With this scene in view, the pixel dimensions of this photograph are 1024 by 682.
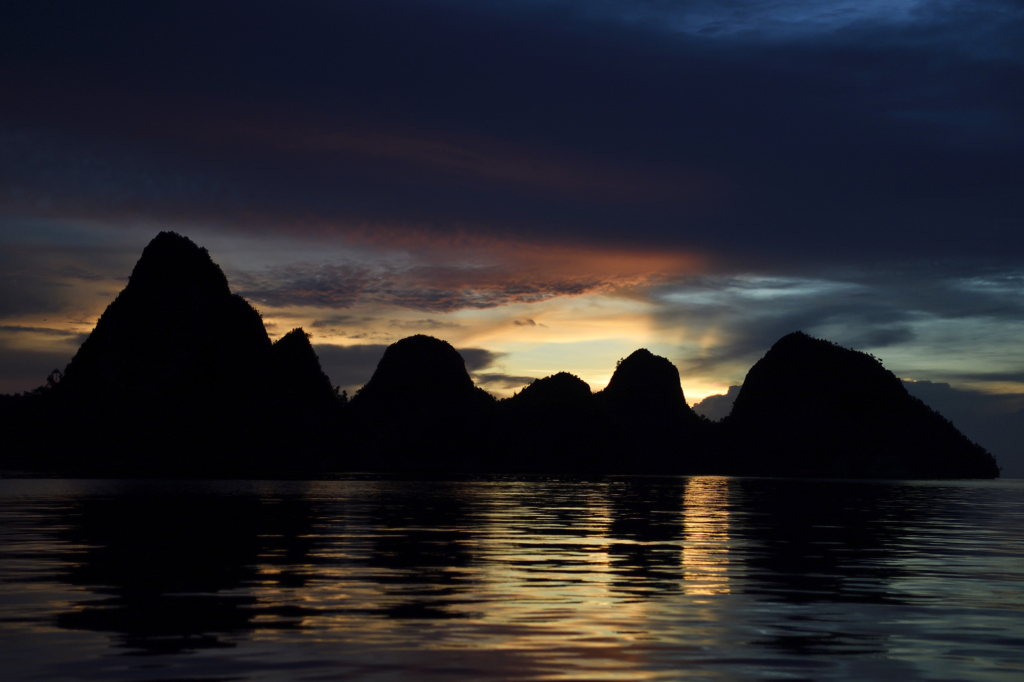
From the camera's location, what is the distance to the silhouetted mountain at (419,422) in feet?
582

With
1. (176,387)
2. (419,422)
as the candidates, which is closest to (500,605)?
(176,387)

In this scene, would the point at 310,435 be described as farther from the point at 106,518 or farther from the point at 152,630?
the point at 152,630

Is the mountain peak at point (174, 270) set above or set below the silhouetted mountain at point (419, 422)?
above

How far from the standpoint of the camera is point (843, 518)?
32188 millimetres

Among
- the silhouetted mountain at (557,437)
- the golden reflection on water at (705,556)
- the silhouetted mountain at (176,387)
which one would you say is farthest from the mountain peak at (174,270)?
the golden reflection on water at (705,556)

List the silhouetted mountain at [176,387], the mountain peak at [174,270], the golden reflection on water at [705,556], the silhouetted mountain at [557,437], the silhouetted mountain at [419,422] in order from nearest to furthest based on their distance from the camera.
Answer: the golden reflection on water at [705,556] < the silhouetted mountain at [176,387] < the mountain peak at [174,270] < the silhouetted mountain at [419,422] < the silhouetted mountain at [557,437]

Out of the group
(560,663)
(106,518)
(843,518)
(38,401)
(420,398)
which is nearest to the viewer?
(560,663)

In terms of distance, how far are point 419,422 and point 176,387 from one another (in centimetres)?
4963

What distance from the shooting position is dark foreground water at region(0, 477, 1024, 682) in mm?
7895

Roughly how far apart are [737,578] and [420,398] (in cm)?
18389

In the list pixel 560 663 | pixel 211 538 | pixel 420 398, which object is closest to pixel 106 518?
pixel 211 538

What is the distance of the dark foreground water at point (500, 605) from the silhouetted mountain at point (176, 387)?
130 m

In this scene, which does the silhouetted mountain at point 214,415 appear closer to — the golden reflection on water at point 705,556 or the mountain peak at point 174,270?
the mountain peak at point 174,270

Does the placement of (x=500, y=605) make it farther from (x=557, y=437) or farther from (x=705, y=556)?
(x=557, y=437)
